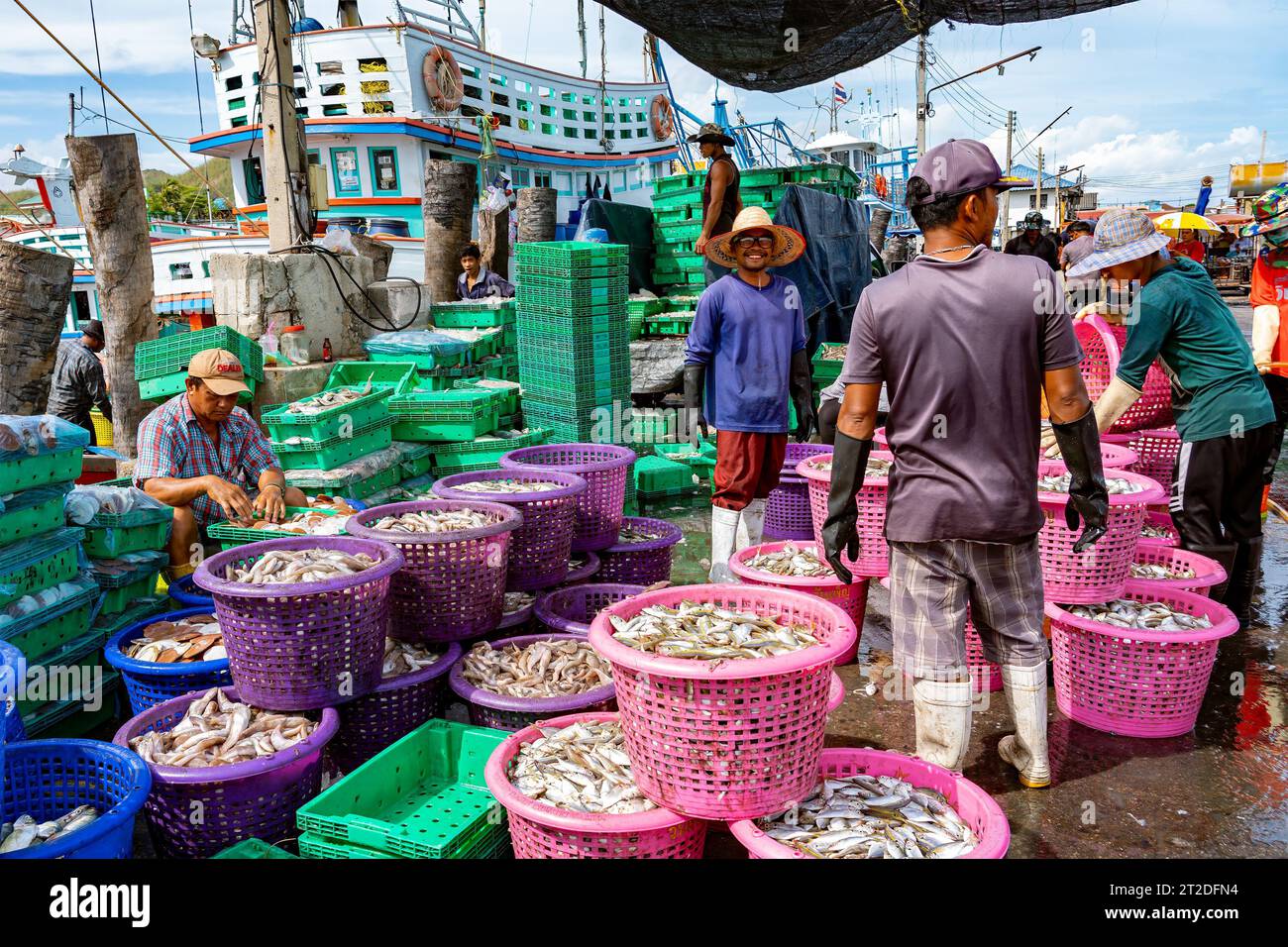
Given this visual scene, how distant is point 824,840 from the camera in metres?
2.70

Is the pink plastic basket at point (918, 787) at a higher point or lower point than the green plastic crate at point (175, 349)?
lower

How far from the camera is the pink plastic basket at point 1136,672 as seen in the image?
13.1 ft

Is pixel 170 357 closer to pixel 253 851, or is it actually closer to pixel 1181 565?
pixel 253 851

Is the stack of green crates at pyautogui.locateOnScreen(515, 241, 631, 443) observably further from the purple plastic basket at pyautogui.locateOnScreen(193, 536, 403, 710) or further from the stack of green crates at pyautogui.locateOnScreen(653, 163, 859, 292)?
the stack of green crates at pyautogui.locateOnScreen(653, 163, 859, 292)

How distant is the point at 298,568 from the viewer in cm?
365

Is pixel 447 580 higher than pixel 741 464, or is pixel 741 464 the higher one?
pixel 741 464

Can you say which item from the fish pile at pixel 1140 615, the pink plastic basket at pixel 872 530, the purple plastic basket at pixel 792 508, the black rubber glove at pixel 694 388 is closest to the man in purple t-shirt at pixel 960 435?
the fish pile at pixel 1140 615

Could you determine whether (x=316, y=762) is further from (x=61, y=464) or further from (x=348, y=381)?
(x=348, y=381)

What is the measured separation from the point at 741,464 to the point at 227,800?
3564 millimetres

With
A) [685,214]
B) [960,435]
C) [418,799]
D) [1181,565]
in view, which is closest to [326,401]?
[418,799]

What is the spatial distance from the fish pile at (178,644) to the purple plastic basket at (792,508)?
13.3ft

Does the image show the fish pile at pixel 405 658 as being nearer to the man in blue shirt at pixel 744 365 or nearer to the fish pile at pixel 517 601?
the fish pile at pixel 517 601

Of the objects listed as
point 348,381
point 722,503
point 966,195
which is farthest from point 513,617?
point 348,381

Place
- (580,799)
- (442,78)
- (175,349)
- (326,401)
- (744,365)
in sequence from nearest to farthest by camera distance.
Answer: (580,799) < (744,365) < (175,349) < (326,401) < (442,78)
